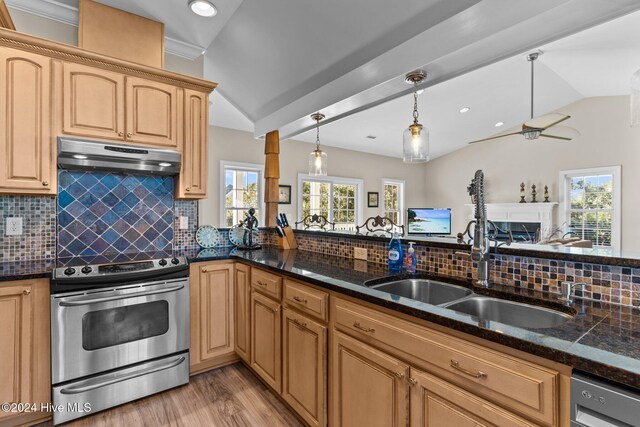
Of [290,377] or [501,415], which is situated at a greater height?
[501,415]

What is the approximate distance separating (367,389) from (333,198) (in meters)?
5.48

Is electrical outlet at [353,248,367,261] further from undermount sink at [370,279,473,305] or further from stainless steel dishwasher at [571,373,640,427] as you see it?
stainless steel dishwasher at [571,373,640,427]

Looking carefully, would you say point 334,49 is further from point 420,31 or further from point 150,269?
point 150,269

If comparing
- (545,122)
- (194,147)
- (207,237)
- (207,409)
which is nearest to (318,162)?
(194,147)

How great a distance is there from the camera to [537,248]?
1.48m

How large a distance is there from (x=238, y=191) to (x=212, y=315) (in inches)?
129

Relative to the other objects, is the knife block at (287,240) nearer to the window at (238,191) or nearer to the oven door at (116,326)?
the oven door at (116,326)

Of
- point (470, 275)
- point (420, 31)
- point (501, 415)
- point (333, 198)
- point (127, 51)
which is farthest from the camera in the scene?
point (333, 198)

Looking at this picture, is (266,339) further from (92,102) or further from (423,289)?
(92,102)

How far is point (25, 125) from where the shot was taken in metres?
2.07

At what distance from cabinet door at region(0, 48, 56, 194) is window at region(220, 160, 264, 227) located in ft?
10.2

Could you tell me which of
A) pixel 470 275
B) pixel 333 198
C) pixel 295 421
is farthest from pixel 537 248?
pixel 333 198

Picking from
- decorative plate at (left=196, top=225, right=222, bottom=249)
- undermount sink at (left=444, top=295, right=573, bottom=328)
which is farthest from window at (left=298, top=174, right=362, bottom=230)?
undermount sink at (left=444, top=295, right=573, bottom=328)

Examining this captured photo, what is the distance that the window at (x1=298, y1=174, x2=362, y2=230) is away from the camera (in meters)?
6.31
